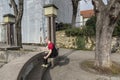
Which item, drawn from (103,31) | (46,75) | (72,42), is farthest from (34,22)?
(46,75)

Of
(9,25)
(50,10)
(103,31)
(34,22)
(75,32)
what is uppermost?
Result: (34,22)

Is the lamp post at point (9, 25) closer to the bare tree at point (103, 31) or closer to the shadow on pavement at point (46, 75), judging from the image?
the shadow on pavement at point (46, 75)

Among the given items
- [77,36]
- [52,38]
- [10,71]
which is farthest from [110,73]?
[77,36]

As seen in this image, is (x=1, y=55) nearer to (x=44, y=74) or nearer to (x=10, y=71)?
(x=44, y=74)

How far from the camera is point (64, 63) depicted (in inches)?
427

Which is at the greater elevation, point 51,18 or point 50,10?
point 50,10

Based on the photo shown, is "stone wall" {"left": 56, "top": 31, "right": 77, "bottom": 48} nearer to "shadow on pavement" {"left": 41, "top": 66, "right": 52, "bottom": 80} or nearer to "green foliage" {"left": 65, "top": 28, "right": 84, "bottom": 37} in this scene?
"green foliage" {"left": 65, "top": 28, "right": 84, "bottom": 37}

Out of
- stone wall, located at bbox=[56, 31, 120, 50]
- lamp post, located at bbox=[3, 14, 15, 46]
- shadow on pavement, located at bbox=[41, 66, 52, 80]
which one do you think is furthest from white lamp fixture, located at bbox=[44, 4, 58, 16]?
stone wall, located at bbox=[56, 31, 120, 50]

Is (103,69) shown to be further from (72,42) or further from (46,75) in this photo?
(72,42)

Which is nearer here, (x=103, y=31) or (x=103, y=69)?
(x=103, y=69)

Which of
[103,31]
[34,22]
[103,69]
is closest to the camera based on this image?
[103,69]

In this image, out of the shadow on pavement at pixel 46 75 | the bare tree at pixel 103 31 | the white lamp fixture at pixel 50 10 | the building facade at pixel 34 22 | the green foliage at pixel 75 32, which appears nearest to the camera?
the shadow on pavement at pixel 46 75

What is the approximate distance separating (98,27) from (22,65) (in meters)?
5.02

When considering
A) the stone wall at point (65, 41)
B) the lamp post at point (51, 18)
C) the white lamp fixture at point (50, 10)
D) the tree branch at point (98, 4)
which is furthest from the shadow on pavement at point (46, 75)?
the stone wall at point (65, 41)
